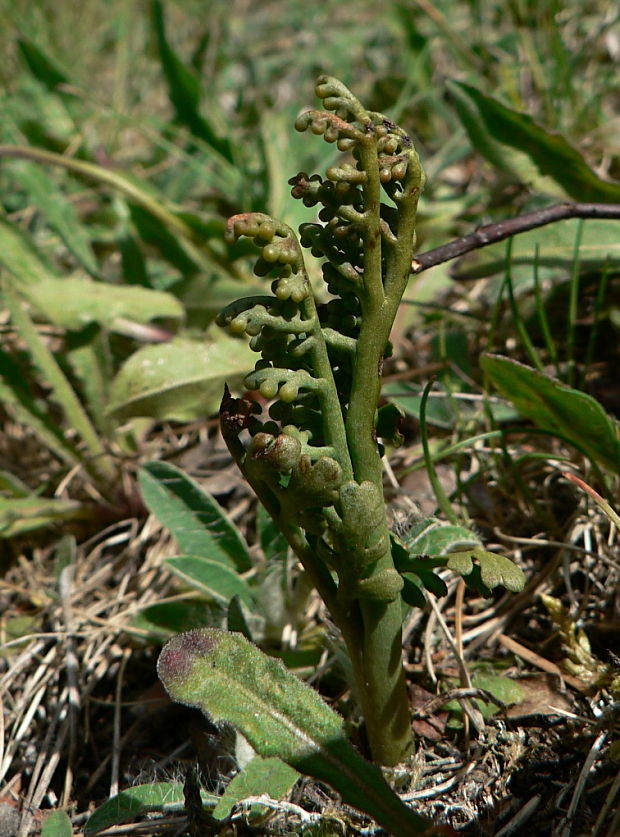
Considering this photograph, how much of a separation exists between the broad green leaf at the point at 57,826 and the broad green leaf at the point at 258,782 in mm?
369

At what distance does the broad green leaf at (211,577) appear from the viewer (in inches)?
74.3

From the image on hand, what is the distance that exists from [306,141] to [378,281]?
7.77 ft

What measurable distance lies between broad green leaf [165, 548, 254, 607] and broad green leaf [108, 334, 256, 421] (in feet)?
2.15

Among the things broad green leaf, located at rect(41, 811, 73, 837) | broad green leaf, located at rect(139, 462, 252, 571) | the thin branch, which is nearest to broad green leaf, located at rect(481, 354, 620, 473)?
the thin branch

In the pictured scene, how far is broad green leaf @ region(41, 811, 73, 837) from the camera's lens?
156 cm

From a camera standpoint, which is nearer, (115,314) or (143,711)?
(143,711)

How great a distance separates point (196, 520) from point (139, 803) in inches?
27.8

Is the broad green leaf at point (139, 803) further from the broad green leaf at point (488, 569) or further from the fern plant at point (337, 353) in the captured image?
the broad green leaf at point (488, 569)

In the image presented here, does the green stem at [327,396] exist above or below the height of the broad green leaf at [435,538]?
above

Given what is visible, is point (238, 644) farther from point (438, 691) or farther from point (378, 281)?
point (378, 281)

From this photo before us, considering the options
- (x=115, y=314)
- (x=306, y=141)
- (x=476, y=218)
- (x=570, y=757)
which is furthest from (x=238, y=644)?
(x=306, y=141)

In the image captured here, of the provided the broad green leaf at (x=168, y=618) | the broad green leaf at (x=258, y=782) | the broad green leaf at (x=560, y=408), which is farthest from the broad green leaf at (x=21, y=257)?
the broad green leaf at (x=258, y=782)

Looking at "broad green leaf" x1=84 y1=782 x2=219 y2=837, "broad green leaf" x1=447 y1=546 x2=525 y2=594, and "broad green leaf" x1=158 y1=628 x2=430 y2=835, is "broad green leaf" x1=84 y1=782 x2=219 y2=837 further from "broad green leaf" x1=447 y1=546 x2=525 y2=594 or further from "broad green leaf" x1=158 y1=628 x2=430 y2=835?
"broad green leaf" x1=447 y1=546 x2=525 y2=594

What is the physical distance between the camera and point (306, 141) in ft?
11.3
